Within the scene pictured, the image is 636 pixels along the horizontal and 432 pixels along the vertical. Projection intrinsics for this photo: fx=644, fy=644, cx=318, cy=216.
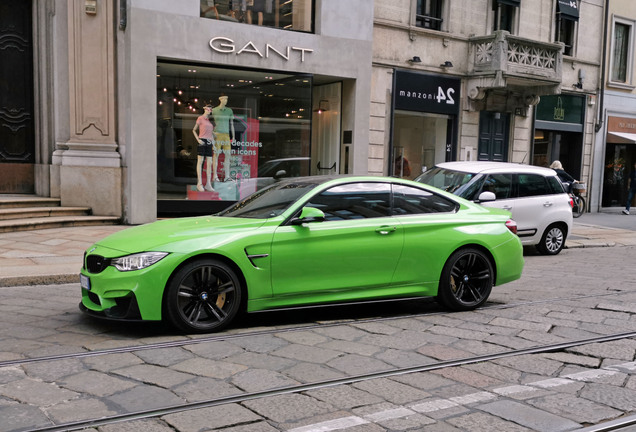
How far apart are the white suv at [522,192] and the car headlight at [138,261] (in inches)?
288

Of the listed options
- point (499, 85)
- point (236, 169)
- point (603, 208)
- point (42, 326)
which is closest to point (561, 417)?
point (42, 326)

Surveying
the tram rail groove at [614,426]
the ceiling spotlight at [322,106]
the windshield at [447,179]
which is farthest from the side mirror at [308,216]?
the ceiling spotlight at [322,106]

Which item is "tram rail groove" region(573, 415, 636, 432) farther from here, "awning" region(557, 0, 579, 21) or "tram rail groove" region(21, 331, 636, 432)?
"awning" region(557, 0, 579, 21)

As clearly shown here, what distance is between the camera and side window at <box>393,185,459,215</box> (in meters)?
6.85

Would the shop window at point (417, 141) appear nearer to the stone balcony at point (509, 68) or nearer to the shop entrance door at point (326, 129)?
the stone balcony at point (509, 68)

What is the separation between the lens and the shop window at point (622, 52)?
23953 millimetres

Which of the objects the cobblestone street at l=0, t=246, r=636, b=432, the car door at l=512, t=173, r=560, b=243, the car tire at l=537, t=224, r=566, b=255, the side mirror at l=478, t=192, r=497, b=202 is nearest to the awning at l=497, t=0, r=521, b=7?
the car door at l=512, t=173, r=560, b=243

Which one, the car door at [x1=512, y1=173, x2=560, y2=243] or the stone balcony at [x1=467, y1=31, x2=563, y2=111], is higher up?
the stone balcony at [x1=467, y1=31, x2=563, y2=111]

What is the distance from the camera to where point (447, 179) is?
40.2 feet

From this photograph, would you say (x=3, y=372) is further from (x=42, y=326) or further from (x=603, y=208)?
(x=603, y=208)

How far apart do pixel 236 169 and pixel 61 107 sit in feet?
13.2

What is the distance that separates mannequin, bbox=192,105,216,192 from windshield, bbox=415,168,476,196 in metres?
5.07

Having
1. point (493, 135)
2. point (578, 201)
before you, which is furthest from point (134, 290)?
point (578, 201)

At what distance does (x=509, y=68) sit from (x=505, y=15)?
2683 millimetres
